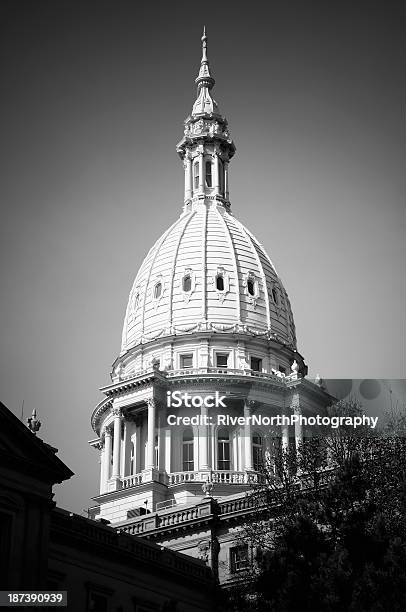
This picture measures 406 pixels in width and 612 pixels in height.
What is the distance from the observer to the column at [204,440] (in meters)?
99.0

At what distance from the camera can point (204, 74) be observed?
446 ft

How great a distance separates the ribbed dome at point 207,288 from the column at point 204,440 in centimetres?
909

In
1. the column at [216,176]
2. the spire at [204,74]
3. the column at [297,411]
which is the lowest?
the column at [297,411]

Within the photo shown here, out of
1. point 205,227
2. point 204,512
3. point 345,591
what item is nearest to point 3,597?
point 345,591

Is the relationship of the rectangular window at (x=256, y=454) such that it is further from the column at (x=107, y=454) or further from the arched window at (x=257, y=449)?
the column at (x=107, y=454)

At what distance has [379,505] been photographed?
48250 mm

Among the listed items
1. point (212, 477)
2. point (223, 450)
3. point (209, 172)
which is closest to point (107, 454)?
point (223, 450)

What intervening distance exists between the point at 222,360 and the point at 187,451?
9.62 m

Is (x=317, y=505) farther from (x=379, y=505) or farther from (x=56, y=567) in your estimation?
(x=56, y=567)

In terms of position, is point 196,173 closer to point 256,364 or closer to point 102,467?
point 256,364

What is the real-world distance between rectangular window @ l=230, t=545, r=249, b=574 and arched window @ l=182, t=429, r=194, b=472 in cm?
3517

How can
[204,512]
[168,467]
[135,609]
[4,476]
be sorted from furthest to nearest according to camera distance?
1. [168,467]
2. [204,512]
3. [135,609]
4. [4,476]

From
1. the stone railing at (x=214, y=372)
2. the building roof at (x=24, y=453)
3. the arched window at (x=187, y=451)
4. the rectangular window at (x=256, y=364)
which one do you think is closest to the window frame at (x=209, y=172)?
the rectangular window at (x=256, y=364)

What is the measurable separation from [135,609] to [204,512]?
1326 centimetres
